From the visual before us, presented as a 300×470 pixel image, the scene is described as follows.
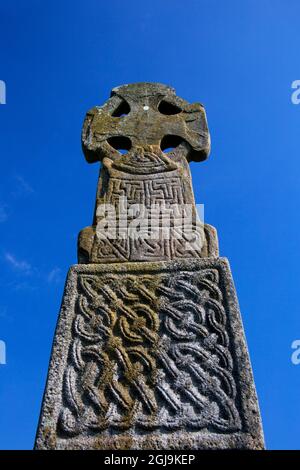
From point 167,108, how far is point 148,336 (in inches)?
102

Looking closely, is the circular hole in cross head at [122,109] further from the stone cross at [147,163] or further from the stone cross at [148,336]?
the stone cross at [148,336]

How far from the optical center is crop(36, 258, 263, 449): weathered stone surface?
2373 millimetres

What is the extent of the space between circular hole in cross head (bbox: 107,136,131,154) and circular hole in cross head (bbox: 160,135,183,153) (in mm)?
330

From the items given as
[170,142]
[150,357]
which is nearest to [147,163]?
[170,142]

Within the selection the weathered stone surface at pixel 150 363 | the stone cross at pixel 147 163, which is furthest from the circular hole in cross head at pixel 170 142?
the weathered stone surface at pixel 150 363

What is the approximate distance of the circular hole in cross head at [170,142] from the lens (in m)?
4.04

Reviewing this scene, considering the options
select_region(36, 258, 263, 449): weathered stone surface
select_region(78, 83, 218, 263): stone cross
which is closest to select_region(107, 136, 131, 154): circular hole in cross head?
select_region(78, 83, 218, 263): stone cross

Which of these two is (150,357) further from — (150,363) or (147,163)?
(147,163)

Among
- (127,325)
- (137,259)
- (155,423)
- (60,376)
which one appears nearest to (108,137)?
(137,259)

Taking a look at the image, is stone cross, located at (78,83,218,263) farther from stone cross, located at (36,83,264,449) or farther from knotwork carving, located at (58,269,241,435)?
knotwork carving, located at (58,269,241,435)

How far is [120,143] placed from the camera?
4.13 m
